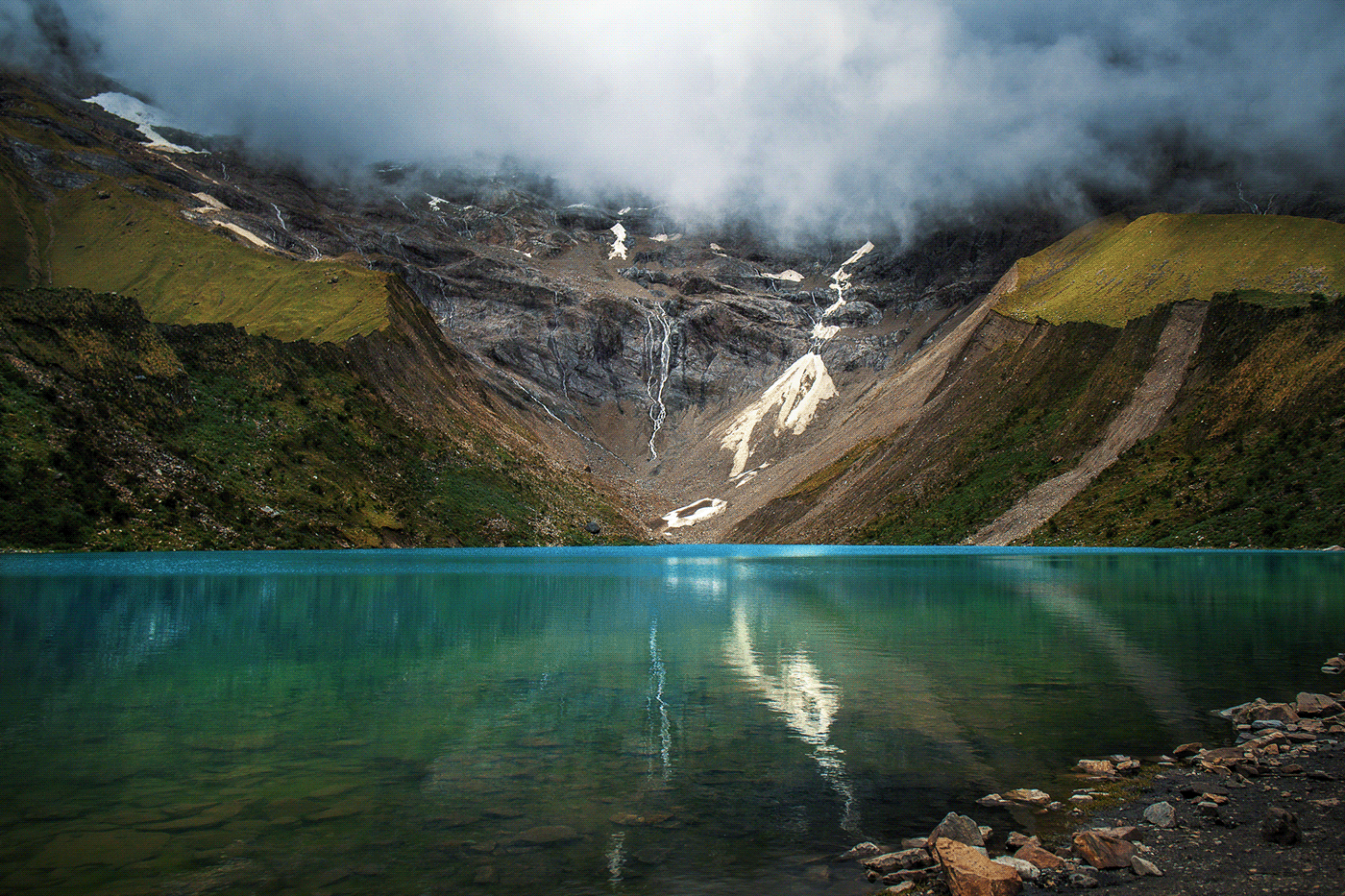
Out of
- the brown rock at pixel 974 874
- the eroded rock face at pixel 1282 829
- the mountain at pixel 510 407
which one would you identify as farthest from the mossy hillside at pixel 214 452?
the eroded rock face at pixel 1282 829

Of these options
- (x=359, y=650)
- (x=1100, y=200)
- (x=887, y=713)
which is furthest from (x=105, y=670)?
(x=1100, y=200)

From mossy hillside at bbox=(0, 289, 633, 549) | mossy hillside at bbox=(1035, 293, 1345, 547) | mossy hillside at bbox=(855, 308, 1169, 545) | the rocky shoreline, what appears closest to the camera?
the rocky shoreline

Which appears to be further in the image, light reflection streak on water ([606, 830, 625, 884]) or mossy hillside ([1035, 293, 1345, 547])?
mossy hillside ([1035, 293, 1345, 547])

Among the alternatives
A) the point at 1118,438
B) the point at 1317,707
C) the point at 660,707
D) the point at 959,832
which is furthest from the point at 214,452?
the point at 1118,438

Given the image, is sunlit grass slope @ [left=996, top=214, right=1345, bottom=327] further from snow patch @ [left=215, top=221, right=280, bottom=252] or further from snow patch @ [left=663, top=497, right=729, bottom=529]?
snow patch @ [left=215, top=221, right=280, bottom=252]

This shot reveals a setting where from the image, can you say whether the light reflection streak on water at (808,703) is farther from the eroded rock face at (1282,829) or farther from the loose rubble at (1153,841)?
the eroded rock face at (1282,829)

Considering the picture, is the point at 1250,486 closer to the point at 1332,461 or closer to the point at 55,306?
the point at 1332,461

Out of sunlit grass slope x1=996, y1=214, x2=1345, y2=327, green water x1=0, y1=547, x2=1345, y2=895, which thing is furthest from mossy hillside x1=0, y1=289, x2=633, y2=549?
sunlit grass slope x1=996, y1=214, x2=1345, y2=327
